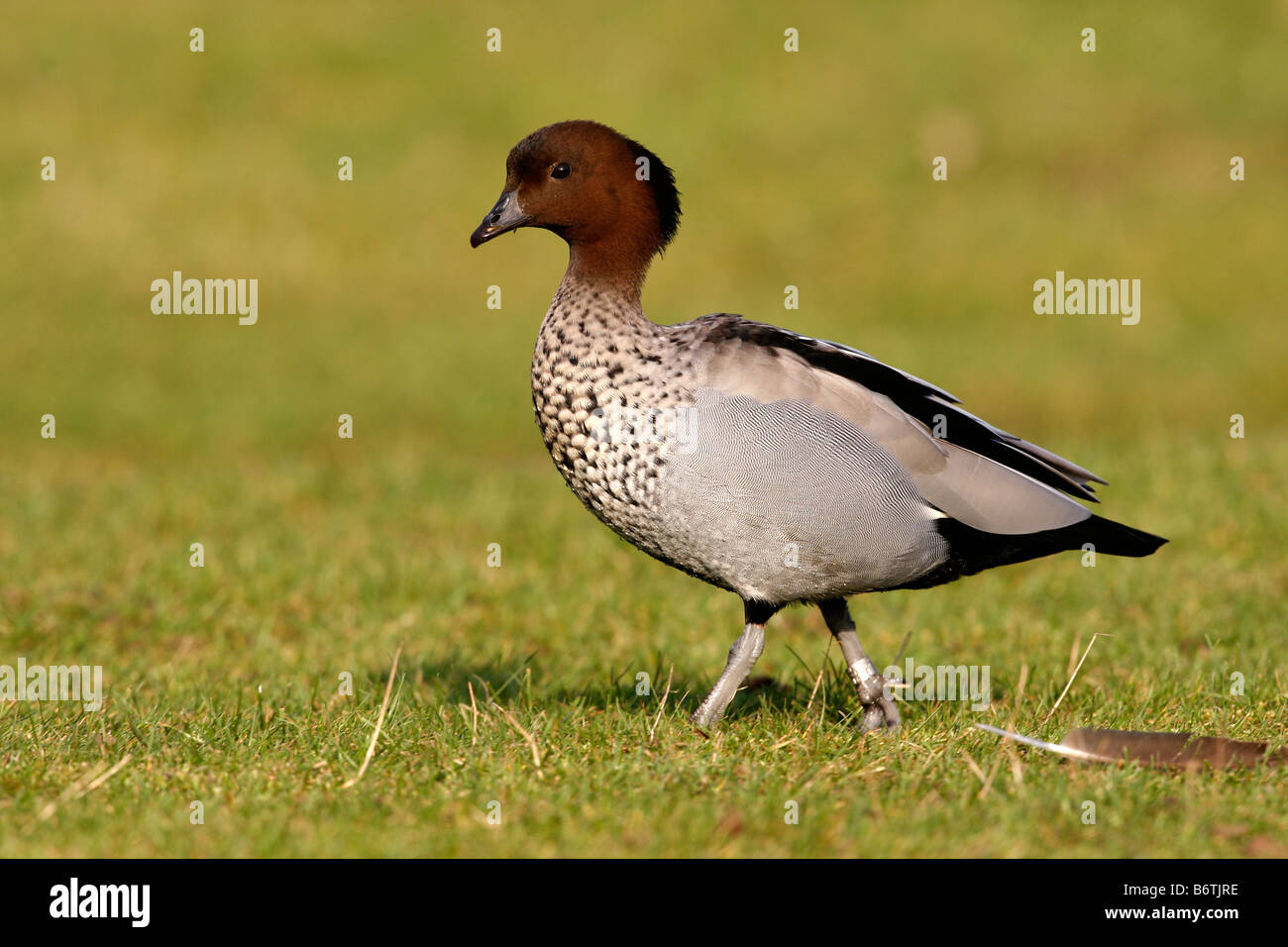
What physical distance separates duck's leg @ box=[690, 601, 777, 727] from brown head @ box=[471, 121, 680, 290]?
1.21 metres

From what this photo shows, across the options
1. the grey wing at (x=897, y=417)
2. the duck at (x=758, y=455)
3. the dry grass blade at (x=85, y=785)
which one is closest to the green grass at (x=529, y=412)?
the dry grass blade at (x=85, y=785)

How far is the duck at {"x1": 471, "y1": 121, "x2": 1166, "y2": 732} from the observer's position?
471 cm

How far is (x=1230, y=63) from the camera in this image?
23.4 m

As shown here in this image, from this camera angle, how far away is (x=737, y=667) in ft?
16.6

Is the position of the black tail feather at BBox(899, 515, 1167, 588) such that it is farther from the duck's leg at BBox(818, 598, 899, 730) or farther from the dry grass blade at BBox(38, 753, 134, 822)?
the dry grass blade at BBox(38, 753, 134, 822)

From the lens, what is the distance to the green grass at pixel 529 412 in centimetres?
430

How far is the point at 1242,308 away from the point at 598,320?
51.9 ft

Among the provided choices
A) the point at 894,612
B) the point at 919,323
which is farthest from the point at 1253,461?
the point at 919,323

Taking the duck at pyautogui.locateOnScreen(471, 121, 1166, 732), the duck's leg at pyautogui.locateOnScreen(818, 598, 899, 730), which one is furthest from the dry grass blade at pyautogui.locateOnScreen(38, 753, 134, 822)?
the duck's leg at pyautogui.locateOnScreen(818, 598, 899, 730)

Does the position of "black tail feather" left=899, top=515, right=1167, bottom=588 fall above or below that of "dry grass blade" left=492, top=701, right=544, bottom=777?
above

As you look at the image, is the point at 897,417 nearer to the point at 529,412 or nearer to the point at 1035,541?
the point at 1035,541

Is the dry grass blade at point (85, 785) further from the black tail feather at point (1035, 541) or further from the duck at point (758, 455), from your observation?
the black tail feather at point (1035, 541)

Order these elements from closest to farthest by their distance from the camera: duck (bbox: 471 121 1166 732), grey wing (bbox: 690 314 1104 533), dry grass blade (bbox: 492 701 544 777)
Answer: dry grass blade (bbox: 492 701 544 777)
duck (bbox: 471 121 1166 732)
grey wing (bbox: 690 314 1104 533)
